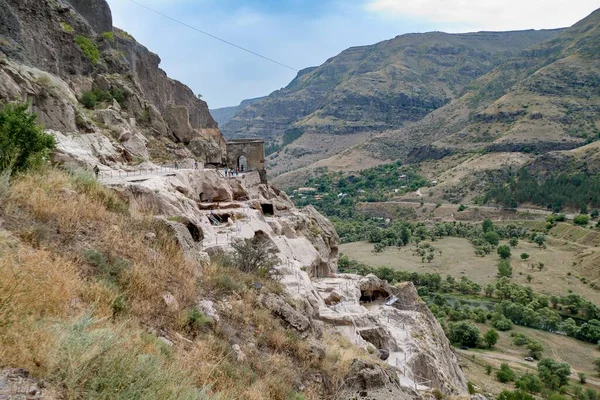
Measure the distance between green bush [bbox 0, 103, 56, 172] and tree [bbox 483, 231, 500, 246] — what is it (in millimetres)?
68144

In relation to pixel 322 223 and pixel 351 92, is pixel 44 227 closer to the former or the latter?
pixel 322 223

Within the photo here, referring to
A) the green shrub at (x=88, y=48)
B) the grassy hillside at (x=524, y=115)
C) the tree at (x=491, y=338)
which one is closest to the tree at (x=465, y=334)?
the tree at (x=491, y=338)

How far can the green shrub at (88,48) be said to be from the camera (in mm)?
25897

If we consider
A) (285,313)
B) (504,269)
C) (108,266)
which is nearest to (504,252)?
(504,269)

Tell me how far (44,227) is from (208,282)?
245cm

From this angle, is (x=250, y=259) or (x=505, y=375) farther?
(x=505, y=375)

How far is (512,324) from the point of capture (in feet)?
144

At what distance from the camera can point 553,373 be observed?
31.9 metres

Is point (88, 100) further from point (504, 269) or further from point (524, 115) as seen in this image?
point (524, 115)

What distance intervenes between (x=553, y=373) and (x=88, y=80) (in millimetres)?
35014

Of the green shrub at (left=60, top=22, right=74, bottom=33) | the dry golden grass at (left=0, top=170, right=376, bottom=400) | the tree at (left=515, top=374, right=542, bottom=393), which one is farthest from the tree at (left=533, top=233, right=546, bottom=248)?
the dry golden grass at (left=0, top=170, right=376, bottom=400)

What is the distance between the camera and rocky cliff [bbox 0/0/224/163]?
1733 cm

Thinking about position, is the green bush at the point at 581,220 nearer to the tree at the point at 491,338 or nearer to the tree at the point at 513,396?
the tree at the point at 491,338

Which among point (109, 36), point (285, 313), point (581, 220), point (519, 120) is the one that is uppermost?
point (109, 36)
